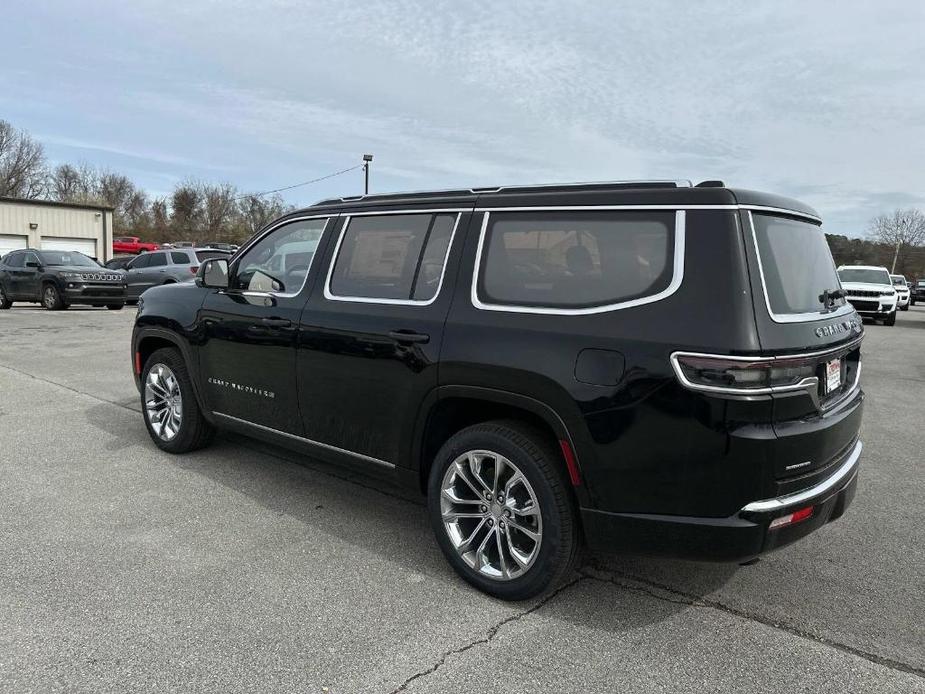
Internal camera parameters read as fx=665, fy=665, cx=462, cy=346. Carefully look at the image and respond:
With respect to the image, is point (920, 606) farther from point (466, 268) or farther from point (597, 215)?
point (466, 268)

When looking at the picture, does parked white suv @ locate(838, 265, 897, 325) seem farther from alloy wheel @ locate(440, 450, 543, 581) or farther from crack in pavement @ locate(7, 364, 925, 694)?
alloy wheel @ locate(440, 450, 543, 581)

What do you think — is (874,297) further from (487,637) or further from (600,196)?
(487,637)

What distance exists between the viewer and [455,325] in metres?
3.19

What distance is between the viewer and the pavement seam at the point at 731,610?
2615 mm

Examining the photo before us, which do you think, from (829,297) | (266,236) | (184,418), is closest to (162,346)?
(184,418)

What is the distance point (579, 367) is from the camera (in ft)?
9.03

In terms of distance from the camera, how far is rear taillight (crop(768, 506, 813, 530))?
8.48 ft

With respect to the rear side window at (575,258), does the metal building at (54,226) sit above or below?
above

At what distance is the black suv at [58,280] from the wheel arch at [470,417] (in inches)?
672

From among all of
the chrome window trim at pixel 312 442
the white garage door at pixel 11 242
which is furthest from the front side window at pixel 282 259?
the white garage door at pixel 11 242

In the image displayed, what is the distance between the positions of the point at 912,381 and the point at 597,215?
28.1ft

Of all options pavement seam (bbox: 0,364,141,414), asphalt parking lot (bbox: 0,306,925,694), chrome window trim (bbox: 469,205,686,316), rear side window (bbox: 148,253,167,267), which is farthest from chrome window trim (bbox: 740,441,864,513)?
rear side window (bbox: 148,253,167,267)

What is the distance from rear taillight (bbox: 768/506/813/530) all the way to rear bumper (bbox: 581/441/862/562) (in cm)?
2

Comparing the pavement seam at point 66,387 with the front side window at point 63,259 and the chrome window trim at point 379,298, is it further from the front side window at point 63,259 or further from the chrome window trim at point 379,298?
the front side window at point 63,259
